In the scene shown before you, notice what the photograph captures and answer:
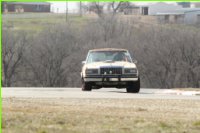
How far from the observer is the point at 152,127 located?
13.6 meters

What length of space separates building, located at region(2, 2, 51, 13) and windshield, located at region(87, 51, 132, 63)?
336ft

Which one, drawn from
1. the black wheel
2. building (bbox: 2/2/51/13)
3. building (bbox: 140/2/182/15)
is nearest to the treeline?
building (bbox: 140/2/182/15)

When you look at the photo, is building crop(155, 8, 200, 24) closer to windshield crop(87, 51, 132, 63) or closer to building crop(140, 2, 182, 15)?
building crop(140, 2, 182, 15)

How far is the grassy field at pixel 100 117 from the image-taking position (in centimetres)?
1322

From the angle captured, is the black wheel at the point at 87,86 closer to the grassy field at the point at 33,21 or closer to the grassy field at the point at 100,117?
the grassy field at the point at 100,117

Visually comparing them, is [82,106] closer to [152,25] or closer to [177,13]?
[152,25]

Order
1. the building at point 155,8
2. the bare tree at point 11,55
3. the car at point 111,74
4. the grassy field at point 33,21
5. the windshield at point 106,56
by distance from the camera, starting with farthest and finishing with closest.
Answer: the building at point 155,8, the grassy field at point 33,21, the bare tree at point 11,55, the windshield at point 106,56, the car at point 111,74

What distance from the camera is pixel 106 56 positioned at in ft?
88.8

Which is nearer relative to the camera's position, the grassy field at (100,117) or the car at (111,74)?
the grassy field at (100,117)

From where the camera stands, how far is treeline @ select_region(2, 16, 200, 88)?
83.8m

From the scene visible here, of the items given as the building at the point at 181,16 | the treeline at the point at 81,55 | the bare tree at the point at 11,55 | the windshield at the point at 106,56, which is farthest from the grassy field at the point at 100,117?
the building at the point at 181,16

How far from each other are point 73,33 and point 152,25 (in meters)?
14.7

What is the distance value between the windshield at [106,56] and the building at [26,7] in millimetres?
102557

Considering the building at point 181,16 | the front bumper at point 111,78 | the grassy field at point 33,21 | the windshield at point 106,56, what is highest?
the windshield at point 106,56
